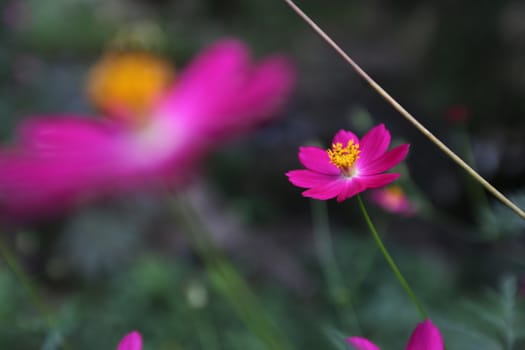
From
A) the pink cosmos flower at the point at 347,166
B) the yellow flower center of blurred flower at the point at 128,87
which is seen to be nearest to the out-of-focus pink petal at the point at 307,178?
the pink cosmos flower at the point at 347,166

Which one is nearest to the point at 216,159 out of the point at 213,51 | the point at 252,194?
the point at 252,194

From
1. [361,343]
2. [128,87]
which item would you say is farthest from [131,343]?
[128,87]

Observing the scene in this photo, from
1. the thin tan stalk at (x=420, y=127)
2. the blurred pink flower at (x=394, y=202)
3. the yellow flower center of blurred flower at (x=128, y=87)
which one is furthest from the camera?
the yellow flower center of blurred flower at (x=128, y=87)

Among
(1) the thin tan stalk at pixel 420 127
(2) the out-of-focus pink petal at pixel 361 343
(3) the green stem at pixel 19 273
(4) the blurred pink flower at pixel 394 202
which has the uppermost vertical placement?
(1) the thin tan stalk at pixel 420 127

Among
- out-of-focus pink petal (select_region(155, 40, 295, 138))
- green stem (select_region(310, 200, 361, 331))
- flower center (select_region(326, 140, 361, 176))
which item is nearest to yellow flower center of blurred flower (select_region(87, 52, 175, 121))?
out-of-focus pink petal (select_region(155, 40, 295, 138))

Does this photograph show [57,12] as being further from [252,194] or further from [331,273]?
[331,273]

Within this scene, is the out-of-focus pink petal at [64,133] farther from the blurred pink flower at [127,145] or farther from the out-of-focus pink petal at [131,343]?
the out-of-focus pink petal at [131,343]

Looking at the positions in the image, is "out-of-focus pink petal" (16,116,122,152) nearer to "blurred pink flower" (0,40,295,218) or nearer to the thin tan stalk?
"blurred pink flower" (0,40,295,218)

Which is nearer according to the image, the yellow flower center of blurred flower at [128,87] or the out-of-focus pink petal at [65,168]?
the out-of-focus pink petal at [65,168]
